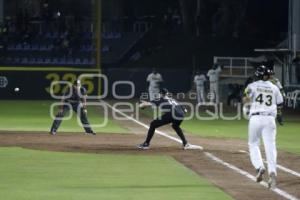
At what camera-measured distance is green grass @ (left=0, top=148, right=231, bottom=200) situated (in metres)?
12.8

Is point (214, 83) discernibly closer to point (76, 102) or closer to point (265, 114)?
point (76, 102)

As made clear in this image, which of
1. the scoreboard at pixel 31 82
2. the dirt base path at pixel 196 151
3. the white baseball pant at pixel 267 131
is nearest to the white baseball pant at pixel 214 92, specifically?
the scoreboard at pixel 31 82

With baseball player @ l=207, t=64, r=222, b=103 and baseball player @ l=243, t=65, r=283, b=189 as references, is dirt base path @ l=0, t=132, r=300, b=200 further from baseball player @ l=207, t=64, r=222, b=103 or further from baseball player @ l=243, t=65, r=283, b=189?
baseball player @ l=207, t=64, r=222, b=103

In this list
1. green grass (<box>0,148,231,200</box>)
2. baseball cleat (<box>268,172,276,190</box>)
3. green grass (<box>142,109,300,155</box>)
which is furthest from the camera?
green grass (<box>142,109,300,155</box>)

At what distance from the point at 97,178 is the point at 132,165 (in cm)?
241

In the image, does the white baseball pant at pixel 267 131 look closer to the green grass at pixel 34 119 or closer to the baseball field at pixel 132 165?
the baseball field at pixel 132 165

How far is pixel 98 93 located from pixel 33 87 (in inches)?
207

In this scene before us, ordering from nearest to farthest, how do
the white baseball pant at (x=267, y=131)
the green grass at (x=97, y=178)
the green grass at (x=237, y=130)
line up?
the green grass at (x=97, y=178)
the white baseball pant at (x=267, y=131)
the green grass at (x=237, y=130)

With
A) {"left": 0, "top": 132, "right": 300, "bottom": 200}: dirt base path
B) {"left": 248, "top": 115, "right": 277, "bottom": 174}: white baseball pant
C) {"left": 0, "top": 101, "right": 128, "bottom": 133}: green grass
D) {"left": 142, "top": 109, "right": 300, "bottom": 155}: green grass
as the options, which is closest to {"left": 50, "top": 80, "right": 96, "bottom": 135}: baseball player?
{"left": 0, "top": 132, "right": 300, "bottom": 200}: dirt base path

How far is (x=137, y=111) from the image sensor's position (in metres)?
38.9

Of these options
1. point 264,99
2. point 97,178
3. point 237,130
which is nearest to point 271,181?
point 264,99

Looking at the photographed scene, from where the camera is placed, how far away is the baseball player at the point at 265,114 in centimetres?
1363

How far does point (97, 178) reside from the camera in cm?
1486

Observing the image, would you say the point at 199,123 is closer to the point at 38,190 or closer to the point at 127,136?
the point at 127,136
